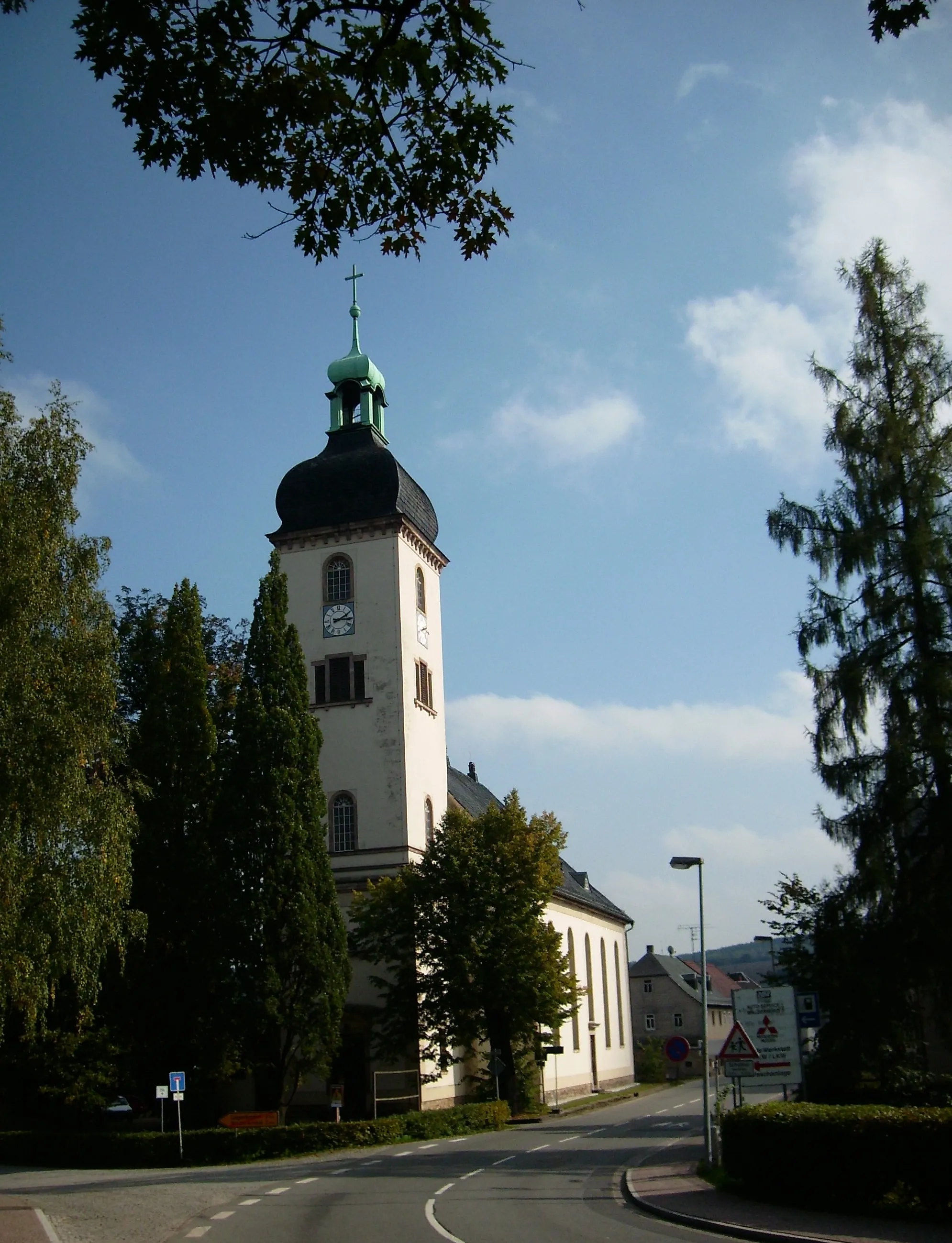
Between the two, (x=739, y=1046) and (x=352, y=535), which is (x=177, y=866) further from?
(x=739, y=1046)

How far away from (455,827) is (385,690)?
591cm

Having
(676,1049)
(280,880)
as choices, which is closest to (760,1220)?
(676,1049)

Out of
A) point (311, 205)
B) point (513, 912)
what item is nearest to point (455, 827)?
point (513, 912)

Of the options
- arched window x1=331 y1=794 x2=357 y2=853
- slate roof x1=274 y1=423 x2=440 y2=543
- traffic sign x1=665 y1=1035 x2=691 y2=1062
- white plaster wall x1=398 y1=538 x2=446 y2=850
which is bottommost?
traffic sign x1=665 y1=1035 x2=691 y2=1062

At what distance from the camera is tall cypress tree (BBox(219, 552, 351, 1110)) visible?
29.9 m

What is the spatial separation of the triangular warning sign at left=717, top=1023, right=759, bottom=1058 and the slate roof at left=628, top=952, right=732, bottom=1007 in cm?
7140

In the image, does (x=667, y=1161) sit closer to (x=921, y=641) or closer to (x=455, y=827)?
(x=921, y=641)

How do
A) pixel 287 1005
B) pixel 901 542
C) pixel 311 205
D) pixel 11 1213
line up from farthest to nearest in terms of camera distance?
pixel 287 1005
pixel 901 542
pixel 11 1213
pixel 311 205

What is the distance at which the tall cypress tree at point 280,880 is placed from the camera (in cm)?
2994

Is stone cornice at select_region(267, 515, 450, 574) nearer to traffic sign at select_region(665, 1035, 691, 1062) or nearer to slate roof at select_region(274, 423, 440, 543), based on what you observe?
slate roof at select_region(274, 423, 440, 543)

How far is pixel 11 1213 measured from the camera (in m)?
16.3

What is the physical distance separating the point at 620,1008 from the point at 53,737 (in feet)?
164

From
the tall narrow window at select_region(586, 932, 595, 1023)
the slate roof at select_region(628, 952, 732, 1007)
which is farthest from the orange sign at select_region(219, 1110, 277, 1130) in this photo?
the slate roof at select_region(628, 952, 732, 1007)

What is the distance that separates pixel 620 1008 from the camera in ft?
211
